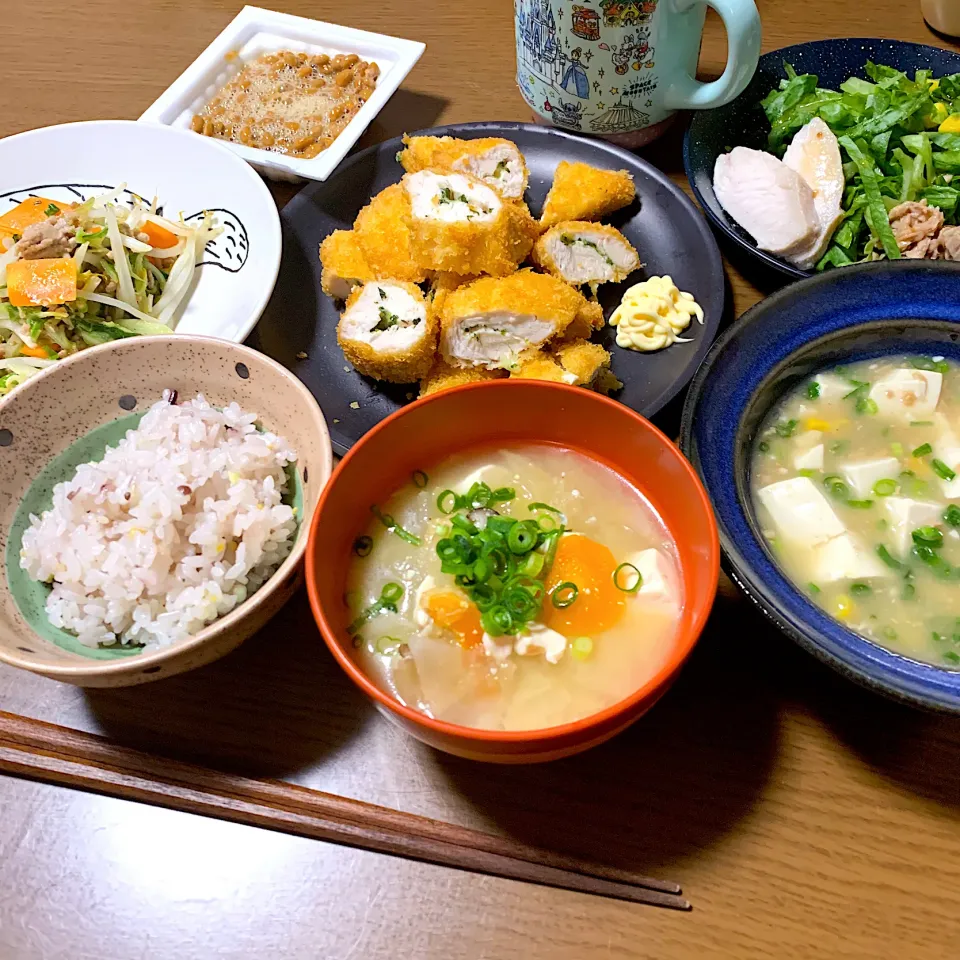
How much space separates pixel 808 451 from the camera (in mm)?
1229

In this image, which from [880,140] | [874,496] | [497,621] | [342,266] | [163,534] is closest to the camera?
[497,621]

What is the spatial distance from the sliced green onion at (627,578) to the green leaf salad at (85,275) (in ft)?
3.48

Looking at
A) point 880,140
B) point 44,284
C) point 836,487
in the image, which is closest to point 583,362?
point 836,487

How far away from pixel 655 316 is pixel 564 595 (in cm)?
63

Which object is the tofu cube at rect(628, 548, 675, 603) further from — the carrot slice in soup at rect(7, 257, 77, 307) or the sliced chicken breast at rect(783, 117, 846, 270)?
the carrot slice in soup at rect(7, 257, 77, 307)

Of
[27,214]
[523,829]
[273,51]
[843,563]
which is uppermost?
[273,51]

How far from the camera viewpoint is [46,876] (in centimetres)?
104

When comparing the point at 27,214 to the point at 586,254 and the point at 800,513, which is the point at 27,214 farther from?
the point at 800,513

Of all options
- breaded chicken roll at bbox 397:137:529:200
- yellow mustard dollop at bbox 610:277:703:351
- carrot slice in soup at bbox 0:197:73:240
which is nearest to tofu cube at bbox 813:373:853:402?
yellow mustard dollop at bbox 610:277:703:351

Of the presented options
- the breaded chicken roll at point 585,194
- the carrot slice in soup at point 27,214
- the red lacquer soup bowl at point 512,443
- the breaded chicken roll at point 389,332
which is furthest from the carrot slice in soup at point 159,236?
the red lacquer soup bowl at point 512,443

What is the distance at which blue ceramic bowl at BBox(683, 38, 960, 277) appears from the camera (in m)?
1.63

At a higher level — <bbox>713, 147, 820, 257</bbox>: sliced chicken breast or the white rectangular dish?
the white rectangular dish

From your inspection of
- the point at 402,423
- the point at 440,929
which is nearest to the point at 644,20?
the point at 402,423

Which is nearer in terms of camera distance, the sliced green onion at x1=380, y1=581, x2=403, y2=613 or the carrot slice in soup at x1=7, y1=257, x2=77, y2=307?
the sliced green onion at x1=380, y1=581, x2=403, y2=613
